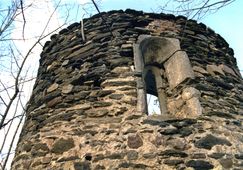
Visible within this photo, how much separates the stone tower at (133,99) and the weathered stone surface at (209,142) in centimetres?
1

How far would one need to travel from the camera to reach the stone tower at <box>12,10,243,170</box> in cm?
336

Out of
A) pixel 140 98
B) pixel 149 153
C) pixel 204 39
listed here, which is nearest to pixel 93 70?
pixel 140 98

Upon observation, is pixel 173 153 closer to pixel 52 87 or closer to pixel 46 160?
pixel 46 160

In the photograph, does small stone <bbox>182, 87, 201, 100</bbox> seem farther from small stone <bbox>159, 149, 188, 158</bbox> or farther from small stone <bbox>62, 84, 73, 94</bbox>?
small stone <bbox>62, 84, 73, 94</bbox>

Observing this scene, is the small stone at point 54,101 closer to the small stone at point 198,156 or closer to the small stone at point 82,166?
the small stone at point 82,166

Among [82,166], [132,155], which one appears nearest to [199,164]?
[132,155]

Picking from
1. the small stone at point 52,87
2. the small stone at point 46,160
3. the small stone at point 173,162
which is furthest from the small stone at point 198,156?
the small stone at point 52,87

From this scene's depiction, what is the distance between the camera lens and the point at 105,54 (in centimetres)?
425

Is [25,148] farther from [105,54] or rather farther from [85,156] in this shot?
[105,54]

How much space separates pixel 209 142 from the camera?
345 centimetres

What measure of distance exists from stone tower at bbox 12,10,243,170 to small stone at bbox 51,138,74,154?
1 cm

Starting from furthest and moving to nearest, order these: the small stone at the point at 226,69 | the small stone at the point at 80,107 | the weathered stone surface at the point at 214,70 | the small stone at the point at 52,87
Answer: the small stone at the point at 226,69 < the weathered stone surface at the point at 214,70 < the small stone at the point at 52,87 < the small stone at the point at 80,107

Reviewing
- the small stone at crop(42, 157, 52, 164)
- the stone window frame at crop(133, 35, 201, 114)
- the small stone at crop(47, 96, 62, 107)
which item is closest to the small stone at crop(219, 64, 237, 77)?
the stone window frame at crop(133, 35, 201, 114)

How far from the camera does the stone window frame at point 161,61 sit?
13.3 ft
